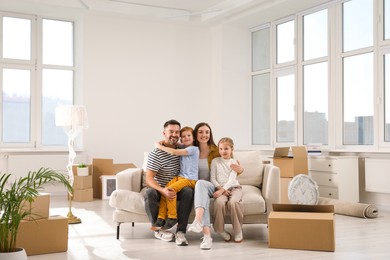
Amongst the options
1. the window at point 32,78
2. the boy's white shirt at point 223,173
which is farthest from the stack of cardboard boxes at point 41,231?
the window at point 32,78

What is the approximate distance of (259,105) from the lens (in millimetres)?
9039

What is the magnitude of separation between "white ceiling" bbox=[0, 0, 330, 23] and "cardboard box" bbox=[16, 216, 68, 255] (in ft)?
16.0

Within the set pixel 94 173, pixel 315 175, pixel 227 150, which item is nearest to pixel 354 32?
pixel 315 175

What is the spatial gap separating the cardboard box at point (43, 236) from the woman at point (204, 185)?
104 centimetres

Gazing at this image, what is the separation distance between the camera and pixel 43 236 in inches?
147

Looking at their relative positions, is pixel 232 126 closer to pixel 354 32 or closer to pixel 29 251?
pixel 354 32

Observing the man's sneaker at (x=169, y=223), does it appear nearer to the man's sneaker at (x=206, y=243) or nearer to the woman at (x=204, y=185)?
the woman at (x=204, y=185)

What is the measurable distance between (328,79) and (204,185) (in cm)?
388

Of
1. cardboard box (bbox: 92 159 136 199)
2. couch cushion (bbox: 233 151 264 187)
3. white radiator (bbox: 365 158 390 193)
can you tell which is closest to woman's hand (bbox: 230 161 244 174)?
couch cushion (bbox: 233 151 264 187)

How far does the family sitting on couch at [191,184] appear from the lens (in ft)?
13.7

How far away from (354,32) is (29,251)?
5.40 m

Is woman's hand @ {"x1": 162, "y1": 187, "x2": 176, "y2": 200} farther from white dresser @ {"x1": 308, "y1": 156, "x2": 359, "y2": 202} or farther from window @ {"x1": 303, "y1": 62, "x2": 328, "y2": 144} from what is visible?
window @ {"x1": 303, "y1": 62, "x2": 328, "y2": 144}

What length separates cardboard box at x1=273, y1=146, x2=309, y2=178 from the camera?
6.60 m

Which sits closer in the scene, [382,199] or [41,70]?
[382,199]
